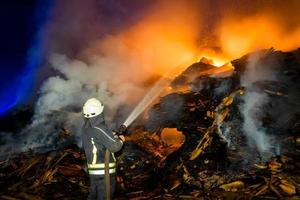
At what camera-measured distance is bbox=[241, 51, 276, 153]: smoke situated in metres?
9.26

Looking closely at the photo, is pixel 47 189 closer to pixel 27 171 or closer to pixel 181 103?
pixel 27 171

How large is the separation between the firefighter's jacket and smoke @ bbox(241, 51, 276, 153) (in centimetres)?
493

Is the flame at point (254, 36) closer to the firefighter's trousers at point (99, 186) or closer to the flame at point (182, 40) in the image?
the flame at point (182, 40)

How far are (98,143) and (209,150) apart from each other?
432 cm

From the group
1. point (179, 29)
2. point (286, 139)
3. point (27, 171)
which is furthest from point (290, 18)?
point (27, 171)

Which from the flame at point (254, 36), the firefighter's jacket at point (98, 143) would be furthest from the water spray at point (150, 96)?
the firefighter's jacket at point (98, 143)

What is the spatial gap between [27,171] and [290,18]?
1735 cm

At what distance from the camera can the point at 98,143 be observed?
225 inches

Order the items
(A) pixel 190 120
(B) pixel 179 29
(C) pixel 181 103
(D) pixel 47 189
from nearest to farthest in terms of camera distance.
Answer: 1. (D) pixel 47 189
2. (A) pixel 190 120
3. (C) pixel 181 103
4. (B) pixel 179 29

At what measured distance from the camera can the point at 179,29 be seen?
2219cm

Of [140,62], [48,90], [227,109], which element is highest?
[140,62]

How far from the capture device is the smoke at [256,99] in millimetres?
9261

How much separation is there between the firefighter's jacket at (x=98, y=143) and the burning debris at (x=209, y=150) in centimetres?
232

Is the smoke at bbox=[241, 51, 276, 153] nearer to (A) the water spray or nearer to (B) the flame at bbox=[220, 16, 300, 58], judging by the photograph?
(A) the water spray
